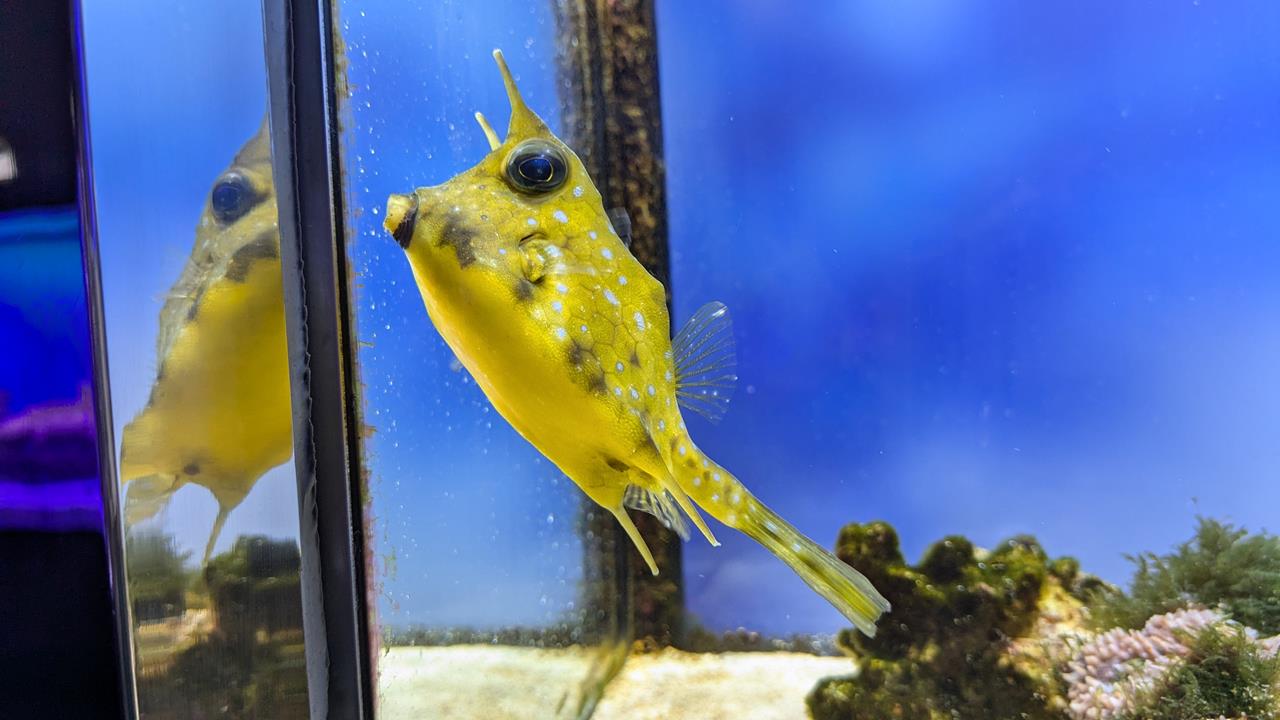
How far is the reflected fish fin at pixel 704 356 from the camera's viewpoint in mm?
1137

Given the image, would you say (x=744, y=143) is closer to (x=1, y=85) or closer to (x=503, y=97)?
(x=503, y=97)

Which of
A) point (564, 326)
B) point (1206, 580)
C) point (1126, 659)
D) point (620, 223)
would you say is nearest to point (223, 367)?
point (564, 326)

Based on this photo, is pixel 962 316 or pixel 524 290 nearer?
pixel 524 290

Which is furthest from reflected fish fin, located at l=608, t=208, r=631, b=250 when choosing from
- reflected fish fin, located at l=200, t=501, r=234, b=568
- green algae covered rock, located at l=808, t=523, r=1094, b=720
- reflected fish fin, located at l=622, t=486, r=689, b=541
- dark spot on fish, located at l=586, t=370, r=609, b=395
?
green algae covered rock, located at l=808, t=523, r=1094, b=720

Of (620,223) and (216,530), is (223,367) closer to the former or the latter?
(216,530)

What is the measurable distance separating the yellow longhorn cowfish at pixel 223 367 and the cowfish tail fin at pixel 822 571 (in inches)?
26.7

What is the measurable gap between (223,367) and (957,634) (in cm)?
206

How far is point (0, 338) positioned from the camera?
1.55ft

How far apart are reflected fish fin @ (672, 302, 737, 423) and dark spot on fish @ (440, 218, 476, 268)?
0.42 m

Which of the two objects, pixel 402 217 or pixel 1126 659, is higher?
pixel 402 217

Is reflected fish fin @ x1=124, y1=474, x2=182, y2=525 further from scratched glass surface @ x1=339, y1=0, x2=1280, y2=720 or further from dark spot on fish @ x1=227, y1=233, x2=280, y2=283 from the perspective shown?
scratched glass surface @ x1=339, y1=0, x2=1280, y2=720

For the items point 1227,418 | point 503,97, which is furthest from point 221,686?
point 1227,418

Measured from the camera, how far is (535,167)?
0.91 metres

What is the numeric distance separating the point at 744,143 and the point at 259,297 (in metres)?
1.80
